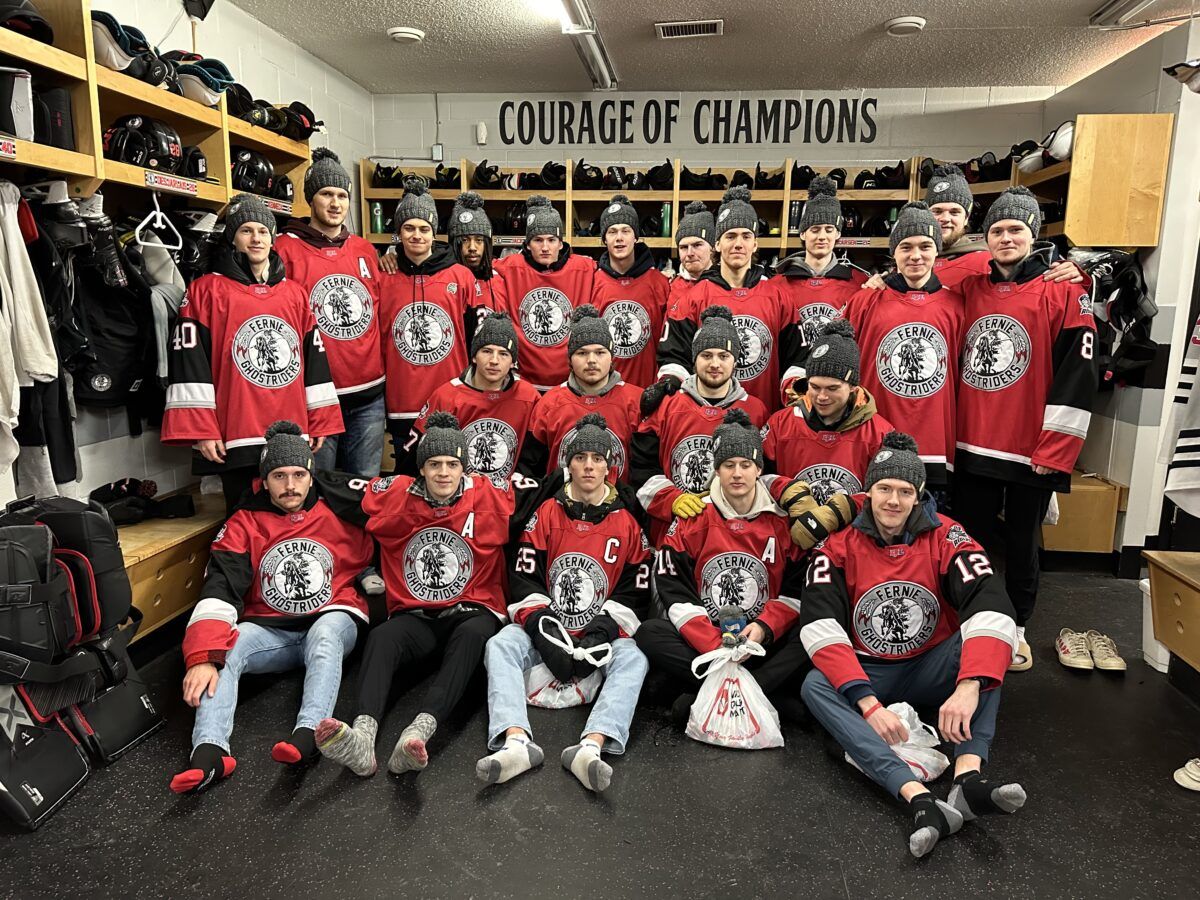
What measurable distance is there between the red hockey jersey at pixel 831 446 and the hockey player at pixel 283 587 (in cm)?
166

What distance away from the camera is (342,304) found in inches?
143

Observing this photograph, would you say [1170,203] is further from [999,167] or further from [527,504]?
[527,504]

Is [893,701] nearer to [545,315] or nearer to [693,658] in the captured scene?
[693,658]

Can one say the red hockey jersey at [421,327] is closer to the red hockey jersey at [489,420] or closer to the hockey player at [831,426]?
the red hockey jersey at [489,420]

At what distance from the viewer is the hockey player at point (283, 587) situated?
2.68 m

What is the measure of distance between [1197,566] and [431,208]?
11.1 feet

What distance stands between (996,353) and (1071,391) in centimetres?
30

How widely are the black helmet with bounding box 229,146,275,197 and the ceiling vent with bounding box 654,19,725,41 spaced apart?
2.42 meters

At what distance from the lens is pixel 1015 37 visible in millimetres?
5051

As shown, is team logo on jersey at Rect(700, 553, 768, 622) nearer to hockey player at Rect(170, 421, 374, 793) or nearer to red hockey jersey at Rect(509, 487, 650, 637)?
red hockey jersey at Rect(509, 487, 650, 637)

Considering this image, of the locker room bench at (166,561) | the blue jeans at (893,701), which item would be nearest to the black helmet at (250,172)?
the locker room bench at (166,561)

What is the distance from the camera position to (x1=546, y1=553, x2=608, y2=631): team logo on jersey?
296 cm

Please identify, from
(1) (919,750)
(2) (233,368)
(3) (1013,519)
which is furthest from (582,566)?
(3) (1013,519)

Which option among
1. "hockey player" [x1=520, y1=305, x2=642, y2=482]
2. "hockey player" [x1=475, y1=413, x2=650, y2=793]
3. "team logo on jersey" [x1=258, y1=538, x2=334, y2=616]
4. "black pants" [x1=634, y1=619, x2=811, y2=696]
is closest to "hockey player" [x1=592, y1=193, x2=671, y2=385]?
"hockey player" [x1=520, y1=305, x2=642, y2=482]
